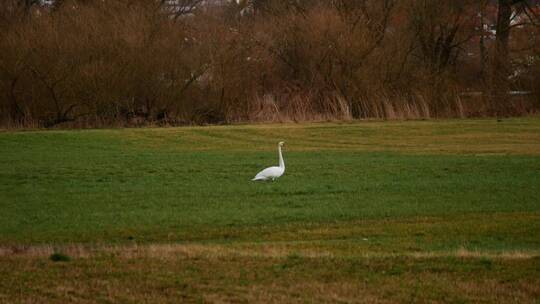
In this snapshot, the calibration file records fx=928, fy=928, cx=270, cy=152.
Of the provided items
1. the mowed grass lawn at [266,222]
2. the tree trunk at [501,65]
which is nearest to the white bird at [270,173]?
the mowed grass lawn at [266,222]

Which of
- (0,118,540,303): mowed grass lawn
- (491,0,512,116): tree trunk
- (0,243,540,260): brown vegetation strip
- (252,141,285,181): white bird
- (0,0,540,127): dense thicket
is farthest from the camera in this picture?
(491,0,512,116): tree trunk

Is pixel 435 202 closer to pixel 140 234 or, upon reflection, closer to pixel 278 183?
pixel 278 183

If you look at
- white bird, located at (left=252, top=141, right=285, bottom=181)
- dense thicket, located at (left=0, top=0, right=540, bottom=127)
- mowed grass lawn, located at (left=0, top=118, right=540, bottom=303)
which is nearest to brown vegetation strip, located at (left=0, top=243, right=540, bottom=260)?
mowed grass lawn, located at (left=0, top=118, right=540, bottom=303)

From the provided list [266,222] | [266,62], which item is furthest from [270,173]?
[266,62]

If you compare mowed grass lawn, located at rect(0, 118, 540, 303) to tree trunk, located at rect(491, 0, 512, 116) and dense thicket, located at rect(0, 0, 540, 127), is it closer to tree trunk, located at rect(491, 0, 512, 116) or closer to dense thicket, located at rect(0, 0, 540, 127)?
dense thicket, located at rect(0, 0, 540, 127)

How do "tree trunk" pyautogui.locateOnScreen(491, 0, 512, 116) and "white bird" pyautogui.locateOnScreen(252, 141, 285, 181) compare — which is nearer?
"white bird" pyautogui.locateOnScreen(252, 141, 285, 181)

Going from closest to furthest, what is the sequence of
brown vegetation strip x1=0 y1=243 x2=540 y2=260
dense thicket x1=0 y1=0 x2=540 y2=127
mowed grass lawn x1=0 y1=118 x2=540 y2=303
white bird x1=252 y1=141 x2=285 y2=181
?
1. mowed grass lawn x1=0 y1=118 x2=540 y2=303
2. brown vegetation strip x1=0 y1=243 x2=540 y2=260
3. white bird x1=252 y1=141 x2=285 y2=181
4. dense thicket x1=0 y1=0 x2=540 y2=127

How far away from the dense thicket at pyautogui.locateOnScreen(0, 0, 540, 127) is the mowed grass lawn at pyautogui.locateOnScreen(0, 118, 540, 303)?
7663 millimetres

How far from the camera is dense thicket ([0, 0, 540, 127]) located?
126 feet

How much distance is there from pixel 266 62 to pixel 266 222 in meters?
30.5

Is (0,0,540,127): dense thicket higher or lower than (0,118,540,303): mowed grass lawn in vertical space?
higher

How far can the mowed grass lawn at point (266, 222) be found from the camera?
33.2ft

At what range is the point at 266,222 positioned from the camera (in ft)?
51.2

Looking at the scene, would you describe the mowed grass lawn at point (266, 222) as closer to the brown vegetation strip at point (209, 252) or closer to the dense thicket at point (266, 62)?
the brown vegetation strip at point (209, 252)
